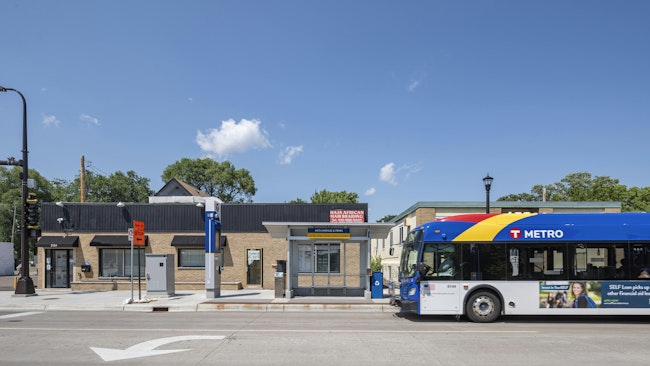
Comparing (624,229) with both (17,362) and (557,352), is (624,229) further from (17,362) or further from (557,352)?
(17,362)

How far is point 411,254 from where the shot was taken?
45.9ft

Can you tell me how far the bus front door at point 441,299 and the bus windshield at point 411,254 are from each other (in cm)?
74

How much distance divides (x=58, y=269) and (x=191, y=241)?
26.1 ft

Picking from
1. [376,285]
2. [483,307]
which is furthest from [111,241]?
[483,307]

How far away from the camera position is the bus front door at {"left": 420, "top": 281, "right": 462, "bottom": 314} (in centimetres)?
1315

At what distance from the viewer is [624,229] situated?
522 inches

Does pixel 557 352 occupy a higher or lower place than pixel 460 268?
lower

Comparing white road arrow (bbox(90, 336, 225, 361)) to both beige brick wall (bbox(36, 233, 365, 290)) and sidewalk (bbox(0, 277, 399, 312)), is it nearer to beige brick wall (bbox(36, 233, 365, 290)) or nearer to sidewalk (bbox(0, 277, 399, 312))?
sidewalk (bbox(0, 277, 399, 312))

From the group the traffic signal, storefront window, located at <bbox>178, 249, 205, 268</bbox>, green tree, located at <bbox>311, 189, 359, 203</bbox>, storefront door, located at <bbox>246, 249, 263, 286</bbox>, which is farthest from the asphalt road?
green tree, located at <bbox>311, 189, 359, 203</bbox>

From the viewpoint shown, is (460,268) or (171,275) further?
(171,275)

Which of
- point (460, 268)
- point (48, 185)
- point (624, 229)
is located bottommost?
point (460, 268)

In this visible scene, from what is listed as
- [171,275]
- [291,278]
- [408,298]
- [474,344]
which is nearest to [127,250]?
[171,275]

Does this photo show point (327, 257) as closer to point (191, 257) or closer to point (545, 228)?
point (191, 257)

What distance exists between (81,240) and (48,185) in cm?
4596
